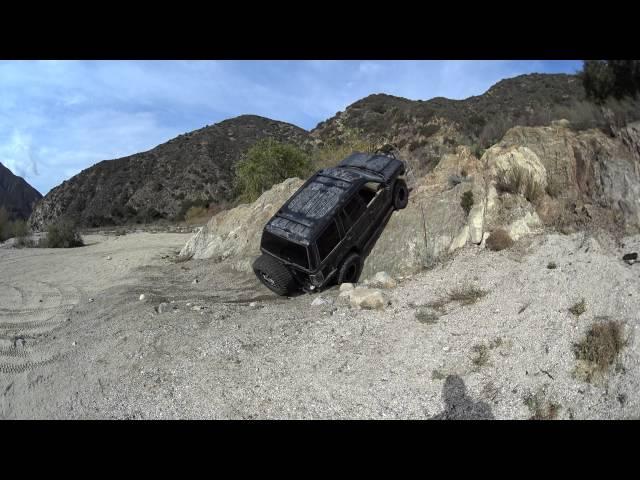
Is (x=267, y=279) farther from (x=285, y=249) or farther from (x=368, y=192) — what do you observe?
(x=368, y=192)

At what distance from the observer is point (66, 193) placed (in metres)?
62.0

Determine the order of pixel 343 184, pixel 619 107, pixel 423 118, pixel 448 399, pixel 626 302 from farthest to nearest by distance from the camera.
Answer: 1. pixel 423 118
2. pixel 619 107
3. pixel 343 184
4. pixel 626 302
5. pixel 448 399

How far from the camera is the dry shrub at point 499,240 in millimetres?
9078

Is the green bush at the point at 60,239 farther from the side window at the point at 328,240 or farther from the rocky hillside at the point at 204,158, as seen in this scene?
the rocky hillside at the point at 204,158

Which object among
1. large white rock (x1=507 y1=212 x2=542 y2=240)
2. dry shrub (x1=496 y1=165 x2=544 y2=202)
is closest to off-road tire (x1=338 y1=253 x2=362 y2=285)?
large white rock (x1=507 y1=212 x2=542 y2=240)

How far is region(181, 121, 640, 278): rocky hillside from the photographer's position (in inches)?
346

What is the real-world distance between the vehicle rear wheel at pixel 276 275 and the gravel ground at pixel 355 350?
31cm

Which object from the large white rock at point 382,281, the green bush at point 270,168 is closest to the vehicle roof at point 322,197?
the large white rock at point 382,281

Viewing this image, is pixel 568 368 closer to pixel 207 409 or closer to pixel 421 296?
pixel 421 296

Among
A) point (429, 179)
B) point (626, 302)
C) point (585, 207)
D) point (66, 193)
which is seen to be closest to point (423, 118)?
point (429, 179)

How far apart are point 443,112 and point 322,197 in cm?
3393

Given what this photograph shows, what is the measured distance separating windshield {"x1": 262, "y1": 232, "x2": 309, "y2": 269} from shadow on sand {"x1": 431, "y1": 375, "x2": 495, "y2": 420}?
3.95 meters

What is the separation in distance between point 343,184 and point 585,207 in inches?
210

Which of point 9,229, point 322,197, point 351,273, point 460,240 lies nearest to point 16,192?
point 9,229
